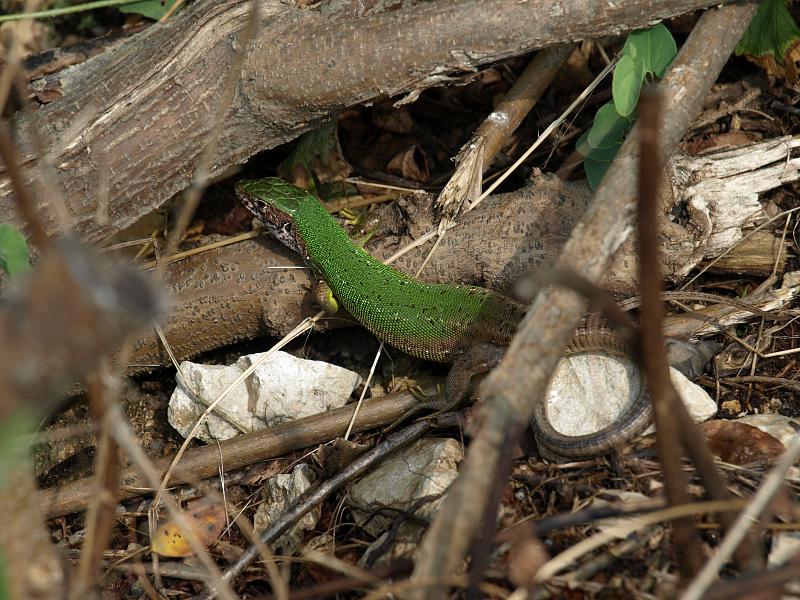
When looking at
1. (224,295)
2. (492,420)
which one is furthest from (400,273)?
(492,420)

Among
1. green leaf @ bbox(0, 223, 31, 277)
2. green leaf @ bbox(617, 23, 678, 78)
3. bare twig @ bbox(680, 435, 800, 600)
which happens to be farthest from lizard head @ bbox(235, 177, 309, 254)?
bare twig @ bbox(680, 435, 800, 600)

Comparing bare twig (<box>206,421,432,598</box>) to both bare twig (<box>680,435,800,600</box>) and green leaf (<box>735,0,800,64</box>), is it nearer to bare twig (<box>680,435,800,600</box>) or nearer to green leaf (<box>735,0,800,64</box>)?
bare twig (<box>680,435,800,600</box>)

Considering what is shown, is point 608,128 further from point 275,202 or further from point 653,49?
point 275,202

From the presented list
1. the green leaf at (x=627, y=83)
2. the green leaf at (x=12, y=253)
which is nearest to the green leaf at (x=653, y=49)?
the green leaf at (x=627, y=83)

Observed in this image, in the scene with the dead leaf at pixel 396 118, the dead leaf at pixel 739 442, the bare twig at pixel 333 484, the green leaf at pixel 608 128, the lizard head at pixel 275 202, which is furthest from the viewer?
the dead leaf at pixel 396 118

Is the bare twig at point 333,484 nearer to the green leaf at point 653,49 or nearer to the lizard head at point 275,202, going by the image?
the lizard head at point 275,202

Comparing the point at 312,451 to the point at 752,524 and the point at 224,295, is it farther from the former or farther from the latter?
the point at 752,524
